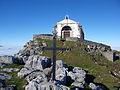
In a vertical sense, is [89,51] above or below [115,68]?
above

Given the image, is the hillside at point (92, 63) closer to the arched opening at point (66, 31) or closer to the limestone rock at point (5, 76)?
the arched opening at point (66, 31)

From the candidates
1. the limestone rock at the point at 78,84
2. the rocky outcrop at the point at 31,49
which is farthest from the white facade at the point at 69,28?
the limestone rock at the point at 78,84

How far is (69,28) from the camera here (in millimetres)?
53719

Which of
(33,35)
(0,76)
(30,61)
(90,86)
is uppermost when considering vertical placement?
(33,35)

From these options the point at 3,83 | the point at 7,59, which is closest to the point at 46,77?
the point at 3,83

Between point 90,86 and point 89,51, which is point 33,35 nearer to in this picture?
point 89,51

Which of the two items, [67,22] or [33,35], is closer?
[33,35]

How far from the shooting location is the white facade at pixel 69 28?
5149cm

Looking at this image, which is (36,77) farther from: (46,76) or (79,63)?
(79,63)

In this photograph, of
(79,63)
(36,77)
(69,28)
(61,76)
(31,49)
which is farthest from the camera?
(69,28)

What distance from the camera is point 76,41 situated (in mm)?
43250

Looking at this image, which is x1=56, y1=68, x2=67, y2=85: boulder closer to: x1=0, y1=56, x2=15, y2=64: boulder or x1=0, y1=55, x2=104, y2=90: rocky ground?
x1=0, y1=55, x2=104, y2=90: rocky ground

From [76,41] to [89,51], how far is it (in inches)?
171

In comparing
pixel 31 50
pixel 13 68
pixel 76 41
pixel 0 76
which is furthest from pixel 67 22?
pixel 0 76
